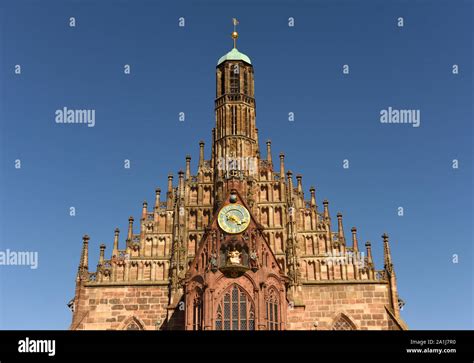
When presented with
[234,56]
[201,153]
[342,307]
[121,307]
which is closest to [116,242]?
[121,307]

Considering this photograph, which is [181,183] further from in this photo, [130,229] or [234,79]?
[234,79]

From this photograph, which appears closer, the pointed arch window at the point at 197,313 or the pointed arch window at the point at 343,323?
the pointed arch window at the point at 197,313

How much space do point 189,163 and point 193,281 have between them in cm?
1338

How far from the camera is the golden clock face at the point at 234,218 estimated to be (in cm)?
4225

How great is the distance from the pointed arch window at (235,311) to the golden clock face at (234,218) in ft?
13.2

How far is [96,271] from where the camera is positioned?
47906 mm

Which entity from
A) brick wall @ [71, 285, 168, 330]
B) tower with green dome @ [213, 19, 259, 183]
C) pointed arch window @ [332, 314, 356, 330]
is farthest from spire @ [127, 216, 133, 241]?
pointed arch window @ [332, 314, 356, 330]

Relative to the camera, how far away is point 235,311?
131 feet

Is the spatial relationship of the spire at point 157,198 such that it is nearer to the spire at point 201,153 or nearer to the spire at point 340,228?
the spire at point 201,153

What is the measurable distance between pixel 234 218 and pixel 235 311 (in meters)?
6.30

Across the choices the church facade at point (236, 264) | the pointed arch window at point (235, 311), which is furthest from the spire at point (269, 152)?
the pointed arch window at point (235, 311)

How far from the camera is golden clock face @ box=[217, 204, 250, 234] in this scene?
42.2 metres

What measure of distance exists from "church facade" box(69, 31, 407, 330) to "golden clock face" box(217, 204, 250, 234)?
67 millimetres
